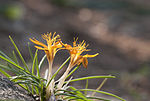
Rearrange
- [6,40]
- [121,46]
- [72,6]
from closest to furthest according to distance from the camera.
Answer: [6,40], [121,46], [72,6]

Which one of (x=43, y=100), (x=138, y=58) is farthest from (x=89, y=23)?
(x=43, y=100)

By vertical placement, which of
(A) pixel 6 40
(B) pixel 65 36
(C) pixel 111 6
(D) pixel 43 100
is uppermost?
(C) pixel 111 6

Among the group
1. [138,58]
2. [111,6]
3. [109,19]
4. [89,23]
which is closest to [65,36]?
[138,58]

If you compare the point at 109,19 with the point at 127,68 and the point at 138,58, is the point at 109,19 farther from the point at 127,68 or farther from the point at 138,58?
the point at 127,68

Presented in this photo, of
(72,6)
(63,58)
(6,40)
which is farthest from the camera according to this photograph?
(72,6)

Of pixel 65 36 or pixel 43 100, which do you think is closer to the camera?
pixel 43 100

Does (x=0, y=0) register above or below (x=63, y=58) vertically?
above

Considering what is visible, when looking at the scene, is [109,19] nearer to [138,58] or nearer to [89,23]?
[89,23]
